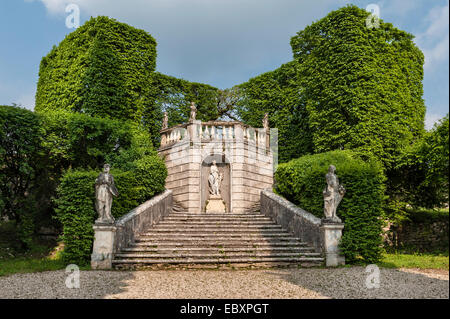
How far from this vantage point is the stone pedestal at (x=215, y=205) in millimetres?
16219

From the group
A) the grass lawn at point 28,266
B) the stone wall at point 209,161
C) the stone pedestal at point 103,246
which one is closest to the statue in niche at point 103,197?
the stone pedestal at point 103,246

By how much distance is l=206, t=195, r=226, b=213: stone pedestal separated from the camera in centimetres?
1622

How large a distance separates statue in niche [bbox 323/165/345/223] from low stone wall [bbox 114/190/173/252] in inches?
226

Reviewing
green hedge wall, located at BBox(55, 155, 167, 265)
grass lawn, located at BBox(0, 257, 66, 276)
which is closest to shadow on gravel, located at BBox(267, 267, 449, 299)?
green hedge wall, located at BBox(55, 155, 167, 265)

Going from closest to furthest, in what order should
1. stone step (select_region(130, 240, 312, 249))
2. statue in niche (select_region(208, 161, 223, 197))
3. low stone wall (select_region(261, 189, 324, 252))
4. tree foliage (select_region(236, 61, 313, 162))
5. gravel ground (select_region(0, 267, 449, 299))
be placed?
gravel ground (select_region(0, 267, 449, 299)) < low stone wall (select_region(261, 189, 324, 252)) < stone step (select_region(130, 240, 312, 249)) < statue in niche (select_region(208, 161, 223, 197)) < tree foliage (select_region(236, 61, 313, 162))

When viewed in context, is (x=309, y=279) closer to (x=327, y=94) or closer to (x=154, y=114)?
(x=327, y=94)

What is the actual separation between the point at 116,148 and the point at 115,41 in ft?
21.6

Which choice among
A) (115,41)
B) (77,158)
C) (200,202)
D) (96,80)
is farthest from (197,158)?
(115,41)

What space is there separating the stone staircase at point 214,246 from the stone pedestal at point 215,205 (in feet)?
9.02

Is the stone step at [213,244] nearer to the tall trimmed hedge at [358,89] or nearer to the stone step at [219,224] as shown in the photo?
the stone step at [219,224]

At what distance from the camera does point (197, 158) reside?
1661cm

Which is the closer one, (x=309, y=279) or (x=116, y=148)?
(x=309, y=279)

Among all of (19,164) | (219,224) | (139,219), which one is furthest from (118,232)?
(19,164)

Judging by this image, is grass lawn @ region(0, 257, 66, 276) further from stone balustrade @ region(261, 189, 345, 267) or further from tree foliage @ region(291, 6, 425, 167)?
tree foliage @ region(291, 6, 425, 167)
